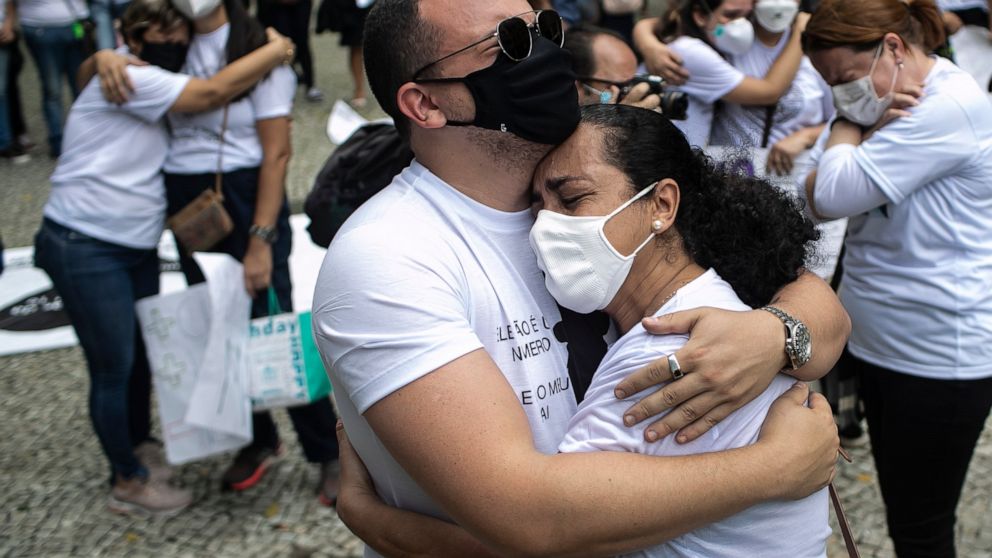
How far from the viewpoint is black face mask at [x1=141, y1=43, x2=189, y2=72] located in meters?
3.48

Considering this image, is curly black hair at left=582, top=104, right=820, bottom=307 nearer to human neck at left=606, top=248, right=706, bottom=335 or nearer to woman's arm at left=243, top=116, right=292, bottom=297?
human neck at left=606, top=248, right=706, bottom=335

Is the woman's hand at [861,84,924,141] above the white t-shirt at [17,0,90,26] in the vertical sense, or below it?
above

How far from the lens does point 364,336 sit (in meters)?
1.44

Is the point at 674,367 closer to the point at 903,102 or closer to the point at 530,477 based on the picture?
the point at 530,477

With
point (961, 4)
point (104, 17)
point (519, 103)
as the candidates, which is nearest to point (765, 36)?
point (961, 4)

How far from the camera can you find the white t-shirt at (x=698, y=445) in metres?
1.48

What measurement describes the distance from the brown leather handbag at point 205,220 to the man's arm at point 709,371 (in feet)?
7.84

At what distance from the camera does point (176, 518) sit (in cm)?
377

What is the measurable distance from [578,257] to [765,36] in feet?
8.80

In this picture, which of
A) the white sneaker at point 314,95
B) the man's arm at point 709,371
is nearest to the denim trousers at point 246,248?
the man's arm at point 709,371

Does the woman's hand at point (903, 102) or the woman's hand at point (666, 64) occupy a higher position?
the woman's hand at point (903, 102)

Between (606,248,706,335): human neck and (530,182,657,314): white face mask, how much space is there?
0.12 feet

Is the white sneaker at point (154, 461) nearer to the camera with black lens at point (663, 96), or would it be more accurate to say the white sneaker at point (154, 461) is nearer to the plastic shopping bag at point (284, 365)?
the plastic shopping bag at point (284, 365)

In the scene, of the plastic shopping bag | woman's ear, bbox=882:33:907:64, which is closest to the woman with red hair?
woman's ear, bbox=882:33:907:64
